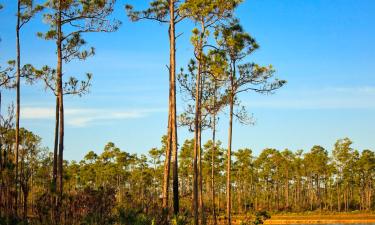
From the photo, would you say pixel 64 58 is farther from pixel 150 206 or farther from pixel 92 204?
pixel 92 204

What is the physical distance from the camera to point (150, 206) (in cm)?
1193

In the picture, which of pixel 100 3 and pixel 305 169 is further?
pixel 305 169

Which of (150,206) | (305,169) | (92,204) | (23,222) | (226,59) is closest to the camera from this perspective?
(23,222)

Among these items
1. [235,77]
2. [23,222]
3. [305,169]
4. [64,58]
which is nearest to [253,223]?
[235,77]

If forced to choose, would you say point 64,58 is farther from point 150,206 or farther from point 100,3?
point 150,206

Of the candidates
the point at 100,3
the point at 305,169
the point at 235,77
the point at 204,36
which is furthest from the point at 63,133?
the point at 305,169

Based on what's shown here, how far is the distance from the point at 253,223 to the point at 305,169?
5534cm

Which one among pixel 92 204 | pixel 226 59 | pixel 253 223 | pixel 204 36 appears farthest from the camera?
pixel 226 59

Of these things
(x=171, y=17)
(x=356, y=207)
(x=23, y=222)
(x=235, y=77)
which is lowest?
(x=356, y=207)

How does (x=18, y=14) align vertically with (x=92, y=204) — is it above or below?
above

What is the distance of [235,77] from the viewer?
80.9ft

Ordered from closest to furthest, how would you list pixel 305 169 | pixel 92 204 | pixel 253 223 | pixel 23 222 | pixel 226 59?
1. pixel 23 222
2. pixel 92 204
3. pixel 253 223
4. pixel 226 59
5. pixel 305 169

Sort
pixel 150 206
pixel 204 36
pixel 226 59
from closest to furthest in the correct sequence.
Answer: pixel 150 206 → pixel 204 36 → pixel 226 59

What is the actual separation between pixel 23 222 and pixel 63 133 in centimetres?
1158
